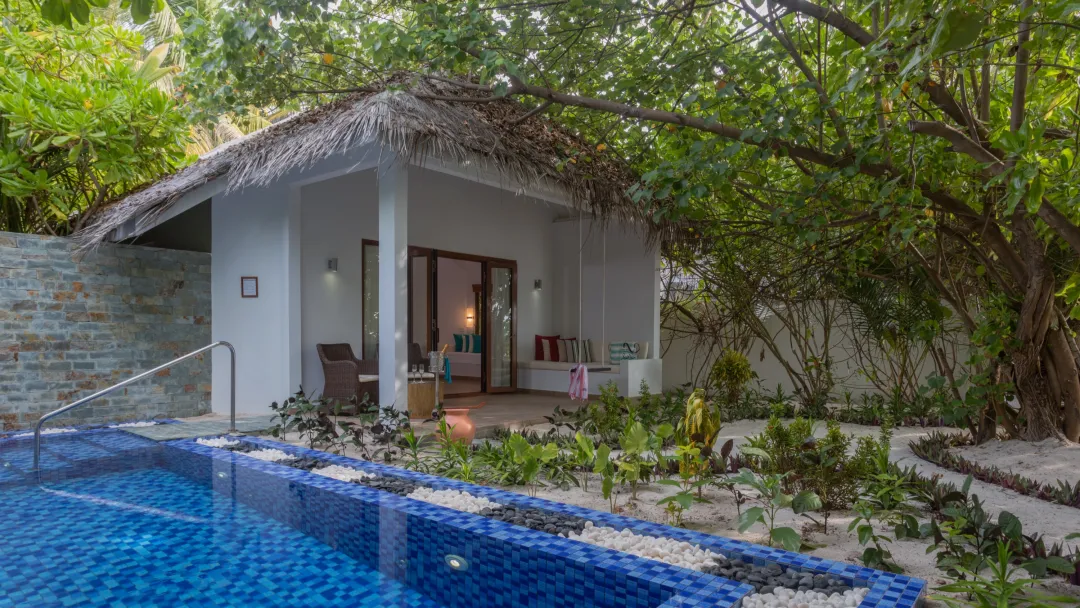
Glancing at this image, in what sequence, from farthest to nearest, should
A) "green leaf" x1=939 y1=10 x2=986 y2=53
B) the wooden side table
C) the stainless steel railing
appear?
the wooden side table
the stainless steel railing
"green leaf" x1=939 y1=10 x2=986 y2=53

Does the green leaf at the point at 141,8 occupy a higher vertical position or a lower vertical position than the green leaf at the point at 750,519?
higher

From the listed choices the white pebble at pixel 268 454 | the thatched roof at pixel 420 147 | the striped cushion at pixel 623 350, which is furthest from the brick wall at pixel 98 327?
the striped cushion at pixel 623 350

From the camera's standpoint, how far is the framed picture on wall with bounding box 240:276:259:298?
8219mm

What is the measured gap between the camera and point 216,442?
620 centimetres

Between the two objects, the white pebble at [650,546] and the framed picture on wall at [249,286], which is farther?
the framed picture on wall at [249,286]

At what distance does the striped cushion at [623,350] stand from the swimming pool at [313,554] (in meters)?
5.91

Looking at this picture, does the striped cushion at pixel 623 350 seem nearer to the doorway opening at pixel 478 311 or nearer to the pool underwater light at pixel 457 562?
the doorway opening at pixel 478 311

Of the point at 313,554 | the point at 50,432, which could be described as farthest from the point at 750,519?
the point at 50,432

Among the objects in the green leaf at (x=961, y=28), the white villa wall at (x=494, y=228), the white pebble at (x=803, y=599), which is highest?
the white villa wall at (x=494, y=228)

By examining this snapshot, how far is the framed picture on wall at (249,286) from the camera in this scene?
324 inches

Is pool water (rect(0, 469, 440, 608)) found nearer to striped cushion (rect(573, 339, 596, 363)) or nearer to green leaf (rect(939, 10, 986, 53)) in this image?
green leaf (rect(939, 10, 986, 53))

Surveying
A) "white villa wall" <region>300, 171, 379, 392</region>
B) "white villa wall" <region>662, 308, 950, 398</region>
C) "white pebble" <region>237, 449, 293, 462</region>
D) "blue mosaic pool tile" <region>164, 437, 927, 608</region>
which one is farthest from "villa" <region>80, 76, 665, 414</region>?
"blue mosaic pool tile" <region>164, 437, 927, 608</region>

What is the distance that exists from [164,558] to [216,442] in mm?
2441

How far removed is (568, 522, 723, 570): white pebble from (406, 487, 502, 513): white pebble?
710 mm
